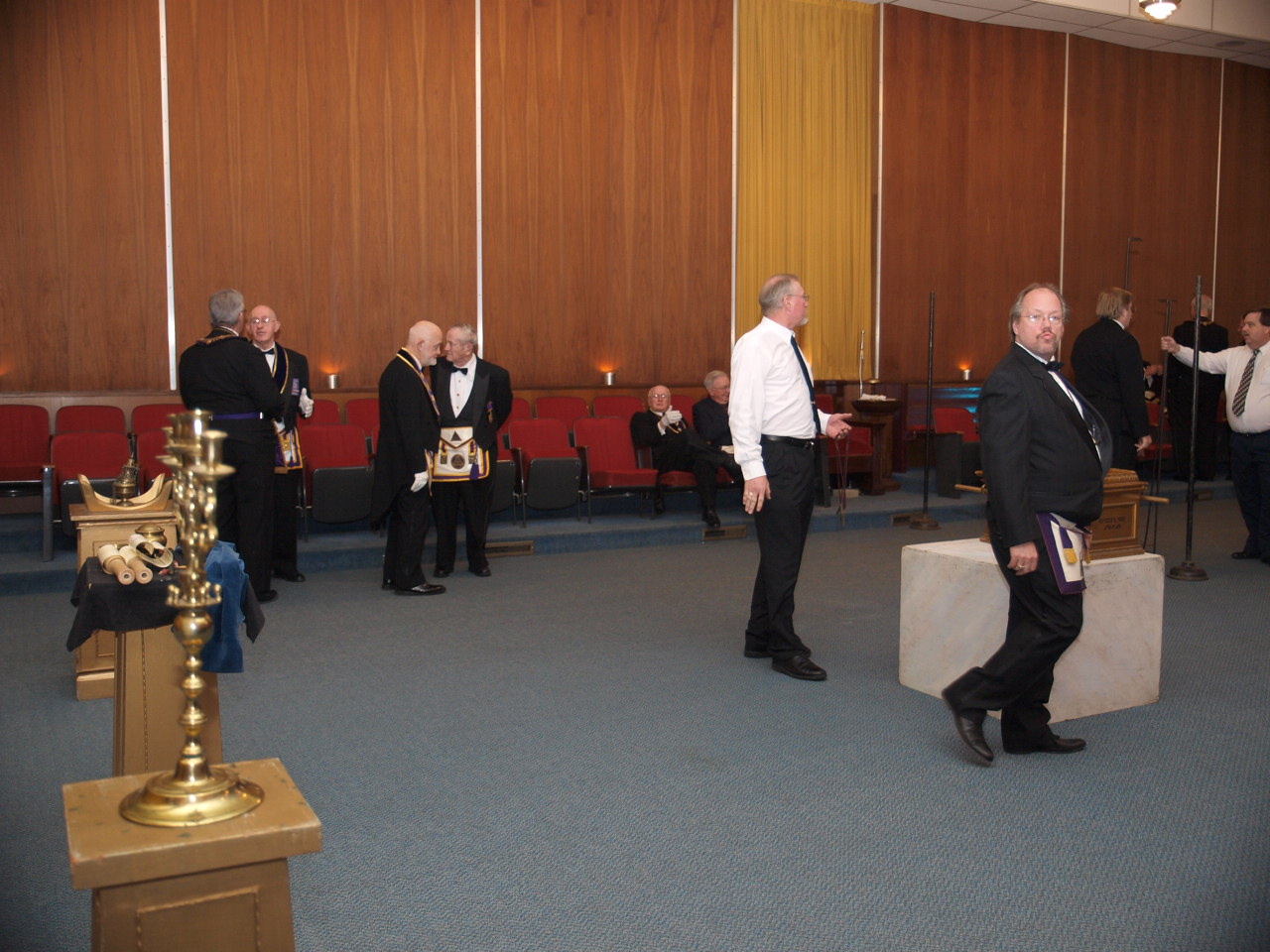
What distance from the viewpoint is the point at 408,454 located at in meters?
5.86

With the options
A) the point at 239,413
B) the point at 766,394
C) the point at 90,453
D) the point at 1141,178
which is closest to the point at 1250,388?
the point at 766,394

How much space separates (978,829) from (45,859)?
2290 mm

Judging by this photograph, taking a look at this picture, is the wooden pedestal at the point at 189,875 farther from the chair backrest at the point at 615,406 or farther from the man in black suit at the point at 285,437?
the chair backrest at the point at 615,406

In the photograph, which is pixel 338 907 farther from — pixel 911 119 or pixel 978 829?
pixel 911 119

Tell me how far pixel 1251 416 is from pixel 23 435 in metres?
7.45

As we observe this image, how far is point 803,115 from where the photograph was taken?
10875 mm

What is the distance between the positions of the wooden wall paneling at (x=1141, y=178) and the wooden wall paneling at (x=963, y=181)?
0.32 meters

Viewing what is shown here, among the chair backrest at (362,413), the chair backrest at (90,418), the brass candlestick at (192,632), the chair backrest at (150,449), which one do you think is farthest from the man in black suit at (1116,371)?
the chair backrest at (90,418)

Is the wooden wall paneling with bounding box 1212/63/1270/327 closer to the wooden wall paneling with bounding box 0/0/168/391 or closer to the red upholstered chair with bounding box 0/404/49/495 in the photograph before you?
the wooden wall paneling with bounding box 0/0/168/391

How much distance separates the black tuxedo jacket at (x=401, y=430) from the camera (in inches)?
231

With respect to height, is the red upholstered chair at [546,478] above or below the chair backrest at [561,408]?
below

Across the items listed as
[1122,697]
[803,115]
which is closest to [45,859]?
[1122,697]

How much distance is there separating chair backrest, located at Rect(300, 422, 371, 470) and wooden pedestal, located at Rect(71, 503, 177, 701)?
326 cm

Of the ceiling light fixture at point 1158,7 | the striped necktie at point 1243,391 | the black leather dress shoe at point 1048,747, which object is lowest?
the black leather dress shoe at point 1048,747
